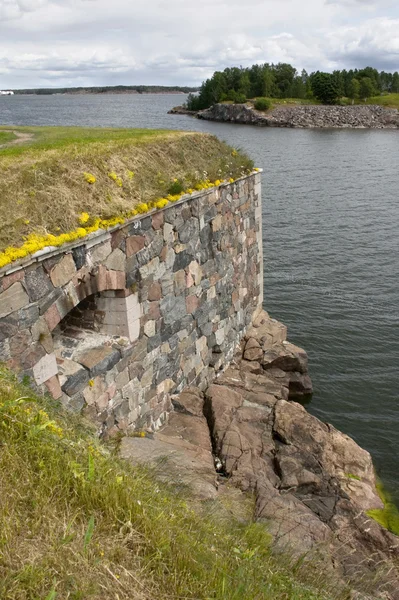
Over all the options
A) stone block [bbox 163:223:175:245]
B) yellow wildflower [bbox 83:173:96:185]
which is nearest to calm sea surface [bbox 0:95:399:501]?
stone block [bbox 163:223:175:245]

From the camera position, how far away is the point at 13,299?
19.4ft

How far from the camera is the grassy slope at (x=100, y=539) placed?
3088mm

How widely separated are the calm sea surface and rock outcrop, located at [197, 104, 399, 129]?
144ft

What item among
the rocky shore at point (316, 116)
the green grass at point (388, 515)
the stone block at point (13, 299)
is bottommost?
the green grass at point (388, 515)

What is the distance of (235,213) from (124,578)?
9.40 metres

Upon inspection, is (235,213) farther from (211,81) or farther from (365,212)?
(211,81)

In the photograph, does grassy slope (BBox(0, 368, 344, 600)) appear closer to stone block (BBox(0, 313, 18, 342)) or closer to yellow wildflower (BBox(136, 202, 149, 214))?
stone block (BBox(0, 313, 18, 342))

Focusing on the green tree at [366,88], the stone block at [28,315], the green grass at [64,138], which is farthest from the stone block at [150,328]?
the green tree at [366,88]

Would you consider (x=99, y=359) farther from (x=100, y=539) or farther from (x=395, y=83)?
(x=395, y=83)

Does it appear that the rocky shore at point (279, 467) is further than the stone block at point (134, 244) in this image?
No

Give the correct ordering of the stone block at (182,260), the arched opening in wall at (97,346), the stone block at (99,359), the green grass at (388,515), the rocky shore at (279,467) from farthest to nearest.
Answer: the stone block at (182,260) → the green grass at (388,515) → the stone block at (99,359) → the arched opening in wall at (97,346) → the rocky shore at (279,467)

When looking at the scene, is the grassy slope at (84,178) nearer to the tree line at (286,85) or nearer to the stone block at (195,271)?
the stone block at (195,271)

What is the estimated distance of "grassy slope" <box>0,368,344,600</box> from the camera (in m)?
3.09

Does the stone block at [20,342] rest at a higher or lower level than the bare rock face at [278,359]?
higher
